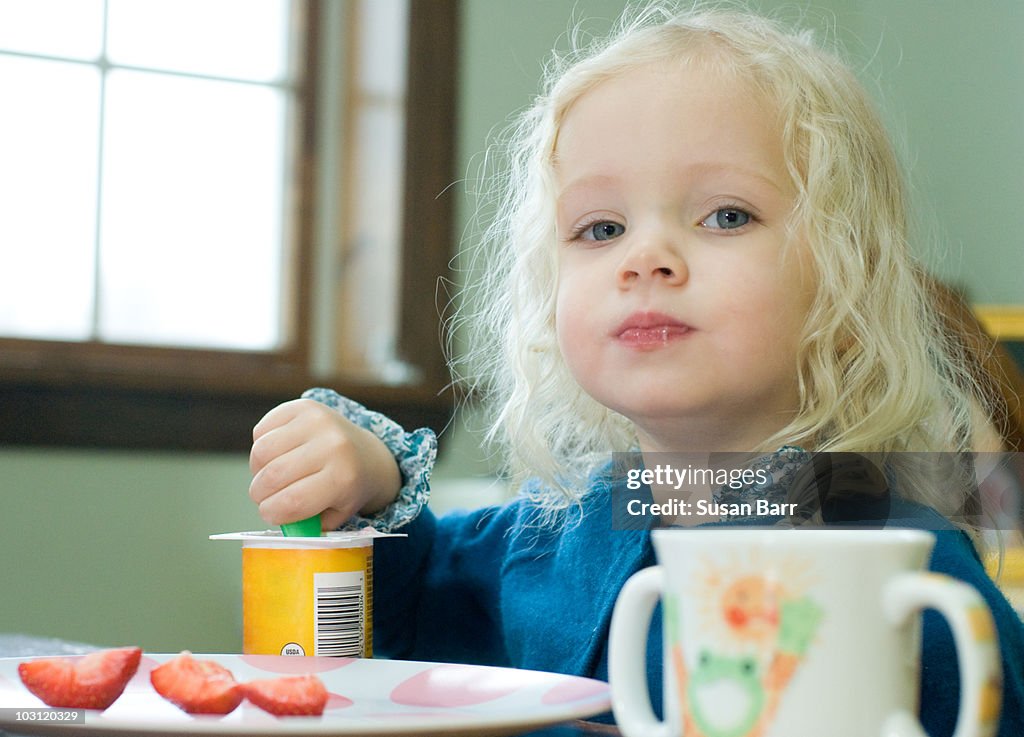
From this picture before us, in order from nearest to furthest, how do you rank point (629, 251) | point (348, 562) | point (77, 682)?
point (77, 682)
point (348, 562)
point (629, 251)

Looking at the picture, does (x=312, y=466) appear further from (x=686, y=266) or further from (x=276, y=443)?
(x=686, y=266)

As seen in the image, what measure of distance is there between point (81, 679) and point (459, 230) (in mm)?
1868

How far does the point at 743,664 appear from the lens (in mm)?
319

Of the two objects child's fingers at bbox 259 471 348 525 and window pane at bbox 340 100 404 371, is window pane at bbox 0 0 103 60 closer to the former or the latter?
window pane at bbox 340 100 404 371

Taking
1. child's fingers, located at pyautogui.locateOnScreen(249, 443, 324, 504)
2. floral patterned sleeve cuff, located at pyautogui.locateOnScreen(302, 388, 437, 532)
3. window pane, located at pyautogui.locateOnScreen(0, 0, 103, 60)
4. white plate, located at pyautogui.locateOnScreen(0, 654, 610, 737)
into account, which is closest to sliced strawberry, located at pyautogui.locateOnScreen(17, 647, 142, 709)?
white plate, located at pyautogui.locateOnScreen(0, 654, 610, 737)

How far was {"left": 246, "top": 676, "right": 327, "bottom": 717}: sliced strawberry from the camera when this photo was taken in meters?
0.41

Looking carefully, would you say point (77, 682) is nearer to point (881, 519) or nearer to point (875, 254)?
point (881, 519)

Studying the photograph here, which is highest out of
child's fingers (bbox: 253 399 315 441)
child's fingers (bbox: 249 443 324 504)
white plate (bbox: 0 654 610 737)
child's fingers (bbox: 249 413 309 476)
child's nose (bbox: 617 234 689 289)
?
child's nose (bbox: 617 234 689 289)

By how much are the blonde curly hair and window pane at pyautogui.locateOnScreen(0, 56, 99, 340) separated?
4.07 ft

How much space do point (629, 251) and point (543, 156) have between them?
188mm

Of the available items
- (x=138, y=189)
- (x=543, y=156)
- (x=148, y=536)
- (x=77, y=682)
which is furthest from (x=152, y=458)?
(x=77, y=682)

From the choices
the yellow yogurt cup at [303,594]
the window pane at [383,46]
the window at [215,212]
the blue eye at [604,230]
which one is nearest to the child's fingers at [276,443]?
the yellow yogurt cup at [303,594]

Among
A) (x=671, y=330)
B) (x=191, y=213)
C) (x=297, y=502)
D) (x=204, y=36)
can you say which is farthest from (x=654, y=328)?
(x=204, y=36)

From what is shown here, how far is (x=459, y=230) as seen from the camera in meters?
2.25
